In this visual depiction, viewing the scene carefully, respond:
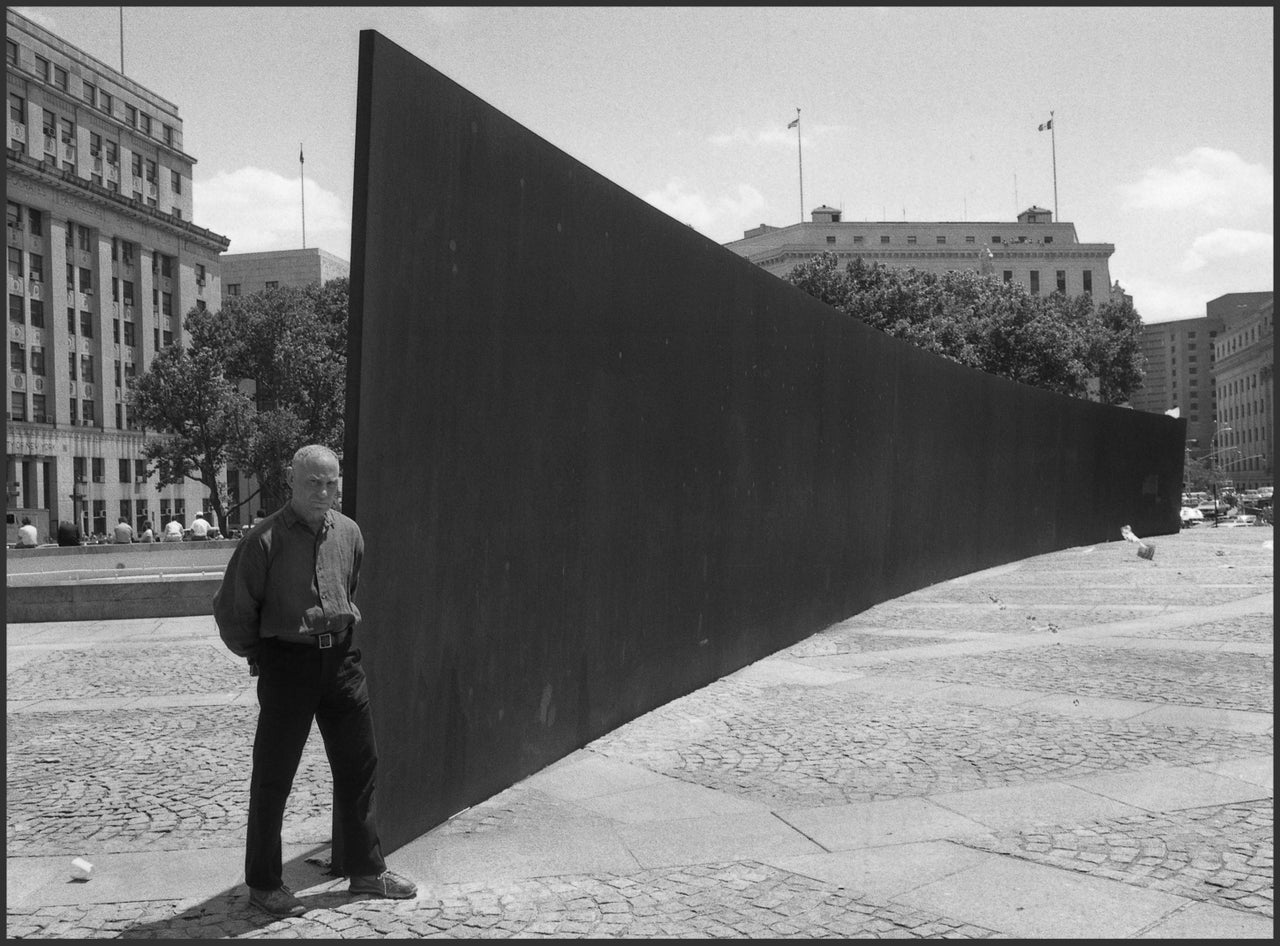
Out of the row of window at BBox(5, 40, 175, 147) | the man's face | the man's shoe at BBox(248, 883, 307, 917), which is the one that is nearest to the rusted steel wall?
the man's face

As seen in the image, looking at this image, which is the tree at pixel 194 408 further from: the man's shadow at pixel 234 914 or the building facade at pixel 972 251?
the building facade at pixel 972 251

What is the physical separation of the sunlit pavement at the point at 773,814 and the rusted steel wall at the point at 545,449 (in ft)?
1.57

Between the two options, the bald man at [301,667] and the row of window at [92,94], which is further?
the row of window at [92,94]

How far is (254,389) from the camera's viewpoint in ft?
165

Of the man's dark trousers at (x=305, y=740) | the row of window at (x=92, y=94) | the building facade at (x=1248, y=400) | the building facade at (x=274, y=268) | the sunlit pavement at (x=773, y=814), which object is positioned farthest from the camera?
the building facade at (x=1248, y=400)

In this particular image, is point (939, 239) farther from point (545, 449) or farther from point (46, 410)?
point (545, 449)

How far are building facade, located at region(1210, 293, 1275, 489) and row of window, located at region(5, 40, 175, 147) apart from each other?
94.4m

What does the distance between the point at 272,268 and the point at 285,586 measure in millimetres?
109124

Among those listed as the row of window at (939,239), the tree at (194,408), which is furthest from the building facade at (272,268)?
the tree at (194,408)

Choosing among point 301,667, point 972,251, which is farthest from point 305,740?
point 972,251

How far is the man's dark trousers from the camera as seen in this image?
→ 442 cm

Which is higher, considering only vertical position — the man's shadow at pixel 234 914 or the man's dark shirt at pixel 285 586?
the man's dark shirt at pixel 285 586

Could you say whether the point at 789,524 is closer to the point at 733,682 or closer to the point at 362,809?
the point at 733,682

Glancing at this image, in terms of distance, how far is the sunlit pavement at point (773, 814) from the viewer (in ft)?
14.1
